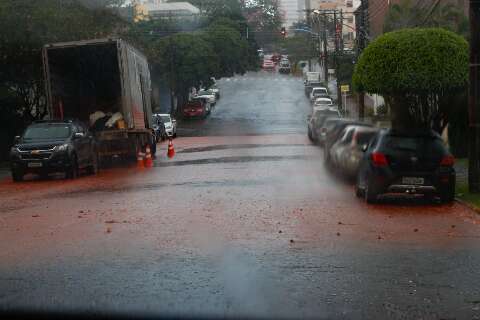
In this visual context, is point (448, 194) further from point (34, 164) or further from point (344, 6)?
point (344, 6)

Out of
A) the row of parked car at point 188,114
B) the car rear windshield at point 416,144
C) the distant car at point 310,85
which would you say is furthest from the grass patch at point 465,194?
the distant car at point 310,85

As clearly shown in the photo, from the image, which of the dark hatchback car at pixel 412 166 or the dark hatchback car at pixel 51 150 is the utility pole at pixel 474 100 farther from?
the dark hatchback car at pixel 51 150

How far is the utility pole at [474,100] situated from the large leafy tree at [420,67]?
33.9 ft

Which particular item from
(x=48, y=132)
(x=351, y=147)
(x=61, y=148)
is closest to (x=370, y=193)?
(x=351, y=147)

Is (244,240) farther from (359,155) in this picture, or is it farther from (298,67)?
(298,67)

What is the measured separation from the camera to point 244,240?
12.9 meters

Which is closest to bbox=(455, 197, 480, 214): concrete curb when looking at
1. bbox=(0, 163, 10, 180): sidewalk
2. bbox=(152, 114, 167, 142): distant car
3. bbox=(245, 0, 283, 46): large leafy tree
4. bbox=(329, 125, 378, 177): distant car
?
bbox=(329, 125, 378, 177): distant car

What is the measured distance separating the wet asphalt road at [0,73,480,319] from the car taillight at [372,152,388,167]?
2.81 ft

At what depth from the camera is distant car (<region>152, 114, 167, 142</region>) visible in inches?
1877

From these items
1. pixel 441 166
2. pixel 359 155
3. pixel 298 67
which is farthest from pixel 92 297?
pixel 298 67

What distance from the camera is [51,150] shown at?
25719 mm

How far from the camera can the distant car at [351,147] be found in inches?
861

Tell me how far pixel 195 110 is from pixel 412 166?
2271 inches

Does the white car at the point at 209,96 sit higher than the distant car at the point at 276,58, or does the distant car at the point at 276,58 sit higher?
the distant car at the point at 276,58
